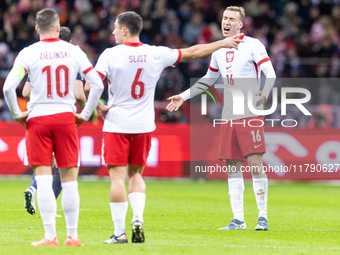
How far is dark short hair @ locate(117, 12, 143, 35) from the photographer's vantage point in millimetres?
7766

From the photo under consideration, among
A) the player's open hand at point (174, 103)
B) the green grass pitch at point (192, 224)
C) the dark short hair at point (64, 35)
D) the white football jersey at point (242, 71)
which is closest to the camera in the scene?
the green grass pitch at point (192, 224)

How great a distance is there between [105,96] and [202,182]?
3.32 meters

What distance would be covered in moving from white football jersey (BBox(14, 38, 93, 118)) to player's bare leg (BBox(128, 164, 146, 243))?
3.53ft

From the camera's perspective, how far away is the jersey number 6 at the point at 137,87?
7.81 metres

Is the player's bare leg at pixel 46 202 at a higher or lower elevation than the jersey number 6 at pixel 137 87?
lower

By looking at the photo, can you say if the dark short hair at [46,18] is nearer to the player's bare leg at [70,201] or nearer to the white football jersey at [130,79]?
the white football jersey at [130,79]

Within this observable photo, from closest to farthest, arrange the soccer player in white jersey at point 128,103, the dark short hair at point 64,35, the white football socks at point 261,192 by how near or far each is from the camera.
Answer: the soccer player in white jersey at point 128,103 → the white football socks at point 261,192 → the dark short hair at point 64,35

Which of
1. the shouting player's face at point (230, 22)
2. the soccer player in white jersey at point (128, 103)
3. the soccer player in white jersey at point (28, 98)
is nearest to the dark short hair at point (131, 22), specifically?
the soccer player in white jersey at point (128, 103)

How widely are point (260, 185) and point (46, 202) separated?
344 cm

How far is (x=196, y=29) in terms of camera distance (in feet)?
75.4

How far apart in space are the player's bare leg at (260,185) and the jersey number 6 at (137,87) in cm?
235

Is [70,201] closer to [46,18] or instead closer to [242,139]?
[46,18]

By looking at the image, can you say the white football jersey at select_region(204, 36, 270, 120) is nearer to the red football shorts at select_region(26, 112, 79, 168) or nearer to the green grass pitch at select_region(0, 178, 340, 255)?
the green grass pitch at select_region(0, 178, 340, 255)

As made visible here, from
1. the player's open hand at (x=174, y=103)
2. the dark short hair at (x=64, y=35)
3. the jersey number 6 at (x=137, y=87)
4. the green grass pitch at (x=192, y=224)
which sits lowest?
the green grass pitch at (x=192, y=224)
